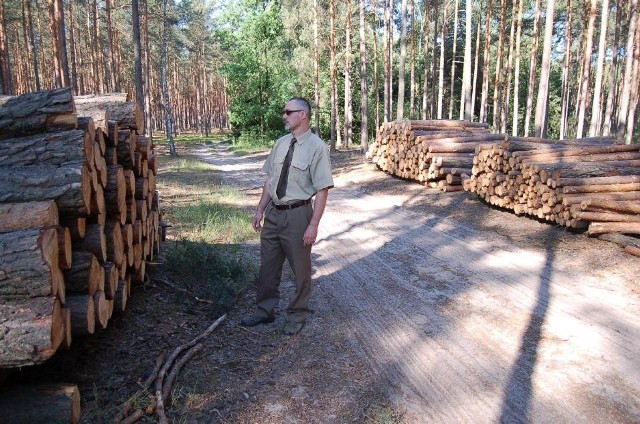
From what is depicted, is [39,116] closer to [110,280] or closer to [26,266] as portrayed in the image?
[110,280]

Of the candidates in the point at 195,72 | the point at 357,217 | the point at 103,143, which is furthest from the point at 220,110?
the point at 103,143

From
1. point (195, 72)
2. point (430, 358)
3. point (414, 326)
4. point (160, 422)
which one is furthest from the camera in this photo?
point (195, 72)

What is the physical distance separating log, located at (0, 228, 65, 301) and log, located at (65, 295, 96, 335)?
1.21ft

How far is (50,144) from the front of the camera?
330 cm

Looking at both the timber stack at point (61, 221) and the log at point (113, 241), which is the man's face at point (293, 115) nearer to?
the timber stack at point (61, 221)

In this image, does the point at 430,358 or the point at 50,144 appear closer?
the point at 50,144

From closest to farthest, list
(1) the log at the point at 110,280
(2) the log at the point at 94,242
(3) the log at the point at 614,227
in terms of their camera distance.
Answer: (2) the log at the point at 94,242, (1) the log at the point at 110,280, (3) the log at the point at 614,227

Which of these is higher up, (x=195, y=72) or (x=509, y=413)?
(x=195, y=72)

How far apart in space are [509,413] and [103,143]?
12.1ft

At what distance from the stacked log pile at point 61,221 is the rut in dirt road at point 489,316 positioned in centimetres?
216

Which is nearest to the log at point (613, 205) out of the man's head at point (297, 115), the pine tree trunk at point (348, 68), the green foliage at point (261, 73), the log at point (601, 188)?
the log at point (601, 188)

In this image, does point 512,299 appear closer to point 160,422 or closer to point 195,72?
point 160,422

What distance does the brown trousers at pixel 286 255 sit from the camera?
4.26 m

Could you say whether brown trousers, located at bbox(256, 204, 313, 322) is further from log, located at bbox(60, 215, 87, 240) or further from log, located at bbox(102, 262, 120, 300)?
log, located at bbox(60, 215, 87, 240)
